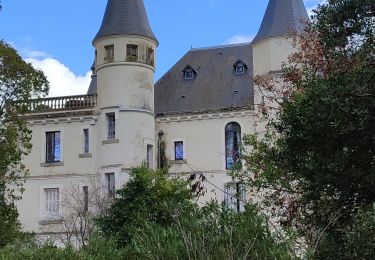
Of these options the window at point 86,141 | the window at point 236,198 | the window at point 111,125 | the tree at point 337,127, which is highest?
the window at point 111,125

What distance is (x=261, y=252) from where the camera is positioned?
9.26m

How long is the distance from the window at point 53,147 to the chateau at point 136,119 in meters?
0.06

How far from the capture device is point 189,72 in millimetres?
41156

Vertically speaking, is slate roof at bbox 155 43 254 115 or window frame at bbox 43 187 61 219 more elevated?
slate roof at bbox 155 43 254 115

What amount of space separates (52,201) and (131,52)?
32.4ft

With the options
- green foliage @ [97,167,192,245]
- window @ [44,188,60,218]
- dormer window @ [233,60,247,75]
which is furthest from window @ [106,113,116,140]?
green foliage @ [97,167,192,245]

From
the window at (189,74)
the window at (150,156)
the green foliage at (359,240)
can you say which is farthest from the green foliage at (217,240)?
the window at (189,74)

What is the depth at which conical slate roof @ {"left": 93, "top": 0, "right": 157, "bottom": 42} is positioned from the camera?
37156 millimetres

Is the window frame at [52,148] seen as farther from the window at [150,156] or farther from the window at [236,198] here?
the window at [236,198]

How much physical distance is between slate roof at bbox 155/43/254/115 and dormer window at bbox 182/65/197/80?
23 cm

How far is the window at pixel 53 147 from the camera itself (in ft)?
128

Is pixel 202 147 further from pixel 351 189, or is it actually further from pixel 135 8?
pixel 351 189

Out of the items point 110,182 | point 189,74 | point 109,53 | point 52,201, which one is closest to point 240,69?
point 189,74

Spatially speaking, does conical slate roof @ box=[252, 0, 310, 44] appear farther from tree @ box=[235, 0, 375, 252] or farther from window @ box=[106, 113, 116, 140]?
tree @ box=[235, 0, 375, 252]
